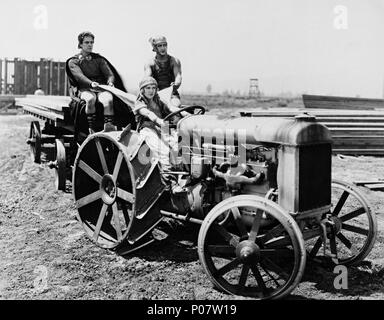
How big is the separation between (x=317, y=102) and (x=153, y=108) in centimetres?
1407

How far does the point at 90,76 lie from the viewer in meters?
7.45

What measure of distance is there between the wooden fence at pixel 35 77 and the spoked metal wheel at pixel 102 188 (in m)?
16.8

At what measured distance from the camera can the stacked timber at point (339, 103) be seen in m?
18.5

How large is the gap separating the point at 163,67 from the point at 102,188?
98.2 inches

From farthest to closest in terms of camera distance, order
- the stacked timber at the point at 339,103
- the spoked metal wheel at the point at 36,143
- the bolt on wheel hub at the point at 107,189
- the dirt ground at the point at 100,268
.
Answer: the stacked timber at the point at 339,103, the spoked metal wheel at the point at 36,143, the bolt on wheel hub at the point at 107,189, the dirt ground at the point at 100,268

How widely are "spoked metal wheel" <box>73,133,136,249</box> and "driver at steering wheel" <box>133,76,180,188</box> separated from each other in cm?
37

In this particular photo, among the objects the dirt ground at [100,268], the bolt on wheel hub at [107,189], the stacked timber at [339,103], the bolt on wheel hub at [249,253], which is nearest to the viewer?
the bolt on wheel hub at [249,253]

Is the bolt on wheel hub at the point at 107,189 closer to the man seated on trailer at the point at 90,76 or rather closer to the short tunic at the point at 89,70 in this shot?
the man seated on trailer at the point at 90,76

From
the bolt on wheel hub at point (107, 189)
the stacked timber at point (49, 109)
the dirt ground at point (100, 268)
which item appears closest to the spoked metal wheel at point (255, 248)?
the dirt ground at point (100, 268)

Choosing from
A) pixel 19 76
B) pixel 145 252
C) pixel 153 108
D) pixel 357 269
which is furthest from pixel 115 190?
pixel 19 76

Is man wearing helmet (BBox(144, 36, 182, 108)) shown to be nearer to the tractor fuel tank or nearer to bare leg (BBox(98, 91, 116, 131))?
bare leg (BBox(98, 91, 116, 131))

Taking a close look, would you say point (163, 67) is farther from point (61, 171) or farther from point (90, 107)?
point (61, 171)

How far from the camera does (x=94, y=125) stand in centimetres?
709

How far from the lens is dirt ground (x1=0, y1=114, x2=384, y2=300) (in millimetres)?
4246
